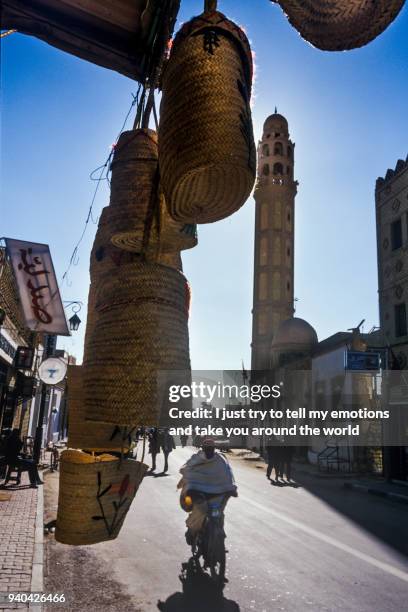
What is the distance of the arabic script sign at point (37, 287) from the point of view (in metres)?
8.27

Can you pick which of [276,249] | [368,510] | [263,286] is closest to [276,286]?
[263,286]

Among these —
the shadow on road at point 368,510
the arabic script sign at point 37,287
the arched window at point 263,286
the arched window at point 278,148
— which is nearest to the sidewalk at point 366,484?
the shadow on road at point 368,510

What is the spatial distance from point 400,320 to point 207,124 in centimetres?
2319

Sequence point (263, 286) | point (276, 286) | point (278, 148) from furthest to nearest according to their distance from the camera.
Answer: point (278, 148), point (263, 286), point (276, 286)

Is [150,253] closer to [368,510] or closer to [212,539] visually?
[212,539]

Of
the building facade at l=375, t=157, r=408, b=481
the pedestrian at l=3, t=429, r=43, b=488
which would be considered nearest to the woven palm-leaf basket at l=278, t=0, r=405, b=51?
the pedestrian at l=3, t=429, r=43, b=488

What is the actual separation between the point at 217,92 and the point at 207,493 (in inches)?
241

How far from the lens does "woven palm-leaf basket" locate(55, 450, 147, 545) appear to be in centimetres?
215

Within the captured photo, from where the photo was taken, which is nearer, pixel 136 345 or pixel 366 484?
pixel 136 345

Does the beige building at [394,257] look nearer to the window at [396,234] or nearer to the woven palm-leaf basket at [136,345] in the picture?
the window at [396,234]

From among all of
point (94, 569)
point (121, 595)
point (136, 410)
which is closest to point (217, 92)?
point (136, 410)

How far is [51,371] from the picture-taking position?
1414 centimetres

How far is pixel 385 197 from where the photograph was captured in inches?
987

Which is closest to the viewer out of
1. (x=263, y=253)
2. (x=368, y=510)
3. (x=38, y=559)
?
(x=38, y=559)
